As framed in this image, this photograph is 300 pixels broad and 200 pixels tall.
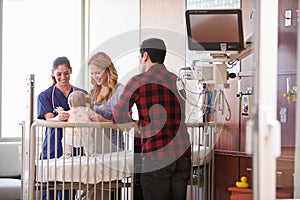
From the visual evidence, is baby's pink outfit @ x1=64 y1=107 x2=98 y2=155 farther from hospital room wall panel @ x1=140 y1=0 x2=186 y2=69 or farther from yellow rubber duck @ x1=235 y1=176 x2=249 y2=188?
hospital room wall panel @ x1=140 y1=0 x2=186 y2=69

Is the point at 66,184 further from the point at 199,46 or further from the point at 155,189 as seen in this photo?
the point at 199,46

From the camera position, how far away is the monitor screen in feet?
12.5

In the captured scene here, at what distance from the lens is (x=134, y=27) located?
6.51m

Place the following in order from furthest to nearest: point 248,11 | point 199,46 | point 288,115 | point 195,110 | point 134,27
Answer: point 134,27 → point 195,110 → point 248,11 → point 199,46 → point 288,115

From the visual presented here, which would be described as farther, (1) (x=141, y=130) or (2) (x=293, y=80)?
(1) (x=141, y=130)

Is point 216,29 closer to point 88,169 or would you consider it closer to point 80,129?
point 80,129

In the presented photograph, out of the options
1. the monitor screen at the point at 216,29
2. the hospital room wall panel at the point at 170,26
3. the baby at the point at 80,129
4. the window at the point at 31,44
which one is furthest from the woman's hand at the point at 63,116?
the window at the point at 31,44

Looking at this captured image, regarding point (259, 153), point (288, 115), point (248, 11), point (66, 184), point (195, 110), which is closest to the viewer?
point (259, 153)

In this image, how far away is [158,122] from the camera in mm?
3998

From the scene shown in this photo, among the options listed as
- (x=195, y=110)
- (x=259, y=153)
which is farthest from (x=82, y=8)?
(x=259, y=153)

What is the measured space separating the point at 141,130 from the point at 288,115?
3.74 ft

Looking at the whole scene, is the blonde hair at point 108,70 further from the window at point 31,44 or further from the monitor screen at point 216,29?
the window at point 31,44

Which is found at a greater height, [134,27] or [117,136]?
[134,27]

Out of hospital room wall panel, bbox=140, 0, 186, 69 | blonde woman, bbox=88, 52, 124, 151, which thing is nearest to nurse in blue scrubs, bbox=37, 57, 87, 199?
blonde woman, bbox=88, 52, 124, 151
